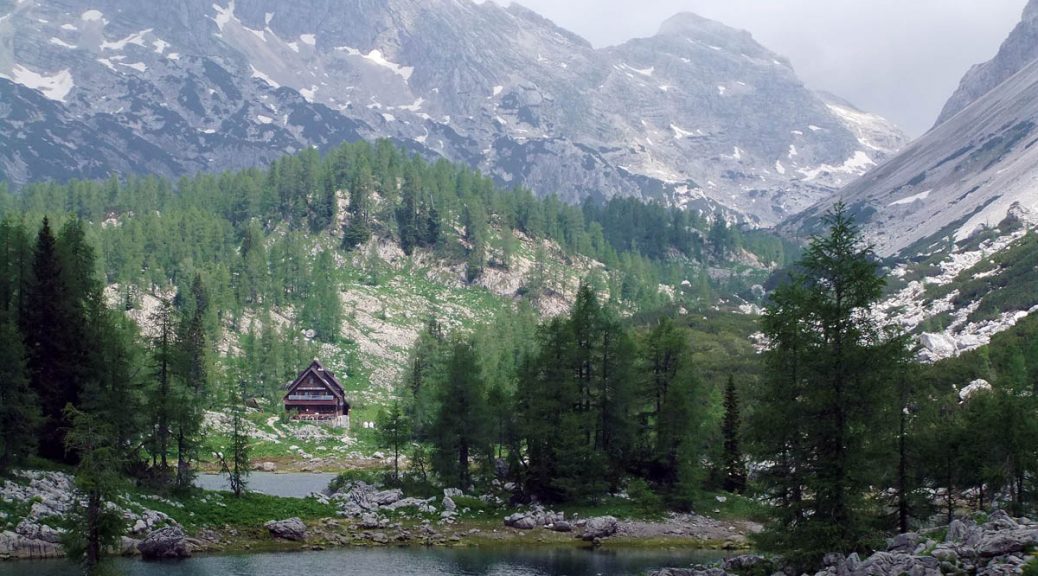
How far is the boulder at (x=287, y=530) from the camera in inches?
2566

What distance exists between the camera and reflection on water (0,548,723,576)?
54.2 metres

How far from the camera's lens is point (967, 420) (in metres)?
64.6

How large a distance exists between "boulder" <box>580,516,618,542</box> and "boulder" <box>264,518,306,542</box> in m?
19.6

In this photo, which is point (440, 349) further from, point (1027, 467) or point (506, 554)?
point (1027, 467)

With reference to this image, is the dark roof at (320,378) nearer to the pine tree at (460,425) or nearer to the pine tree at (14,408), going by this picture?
the pine tree at (460,425)

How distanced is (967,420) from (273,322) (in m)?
119

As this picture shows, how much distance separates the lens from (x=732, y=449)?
85.9 meters

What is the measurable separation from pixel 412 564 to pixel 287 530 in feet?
34.0

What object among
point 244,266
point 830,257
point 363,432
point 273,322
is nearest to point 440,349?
point 363,432

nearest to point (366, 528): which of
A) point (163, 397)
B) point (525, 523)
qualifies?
point (525, 523)

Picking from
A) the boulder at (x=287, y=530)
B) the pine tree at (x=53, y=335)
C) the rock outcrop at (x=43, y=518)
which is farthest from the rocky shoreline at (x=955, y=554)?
the pine tree at (x=53, y=335)

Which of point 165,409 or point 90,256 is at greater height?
point 90,256

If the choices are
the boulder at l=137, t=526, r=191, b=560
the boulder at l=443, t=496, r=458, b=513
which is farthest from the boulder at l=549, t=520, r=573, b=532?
the boulder at l=137, t=526, r=191, b=560

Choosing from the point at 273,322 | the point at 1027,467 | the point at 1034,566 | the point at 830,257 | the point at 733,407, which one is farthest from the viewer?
the point at 273,322
